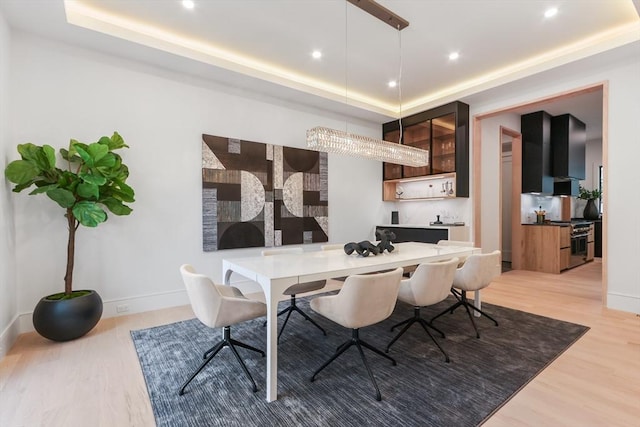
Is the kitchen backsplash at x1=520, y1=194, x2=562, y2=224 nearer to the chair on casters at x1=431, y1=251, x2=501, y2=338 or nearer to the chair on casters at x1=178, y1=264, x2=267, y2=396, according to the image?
the chair on casters at x1=431, y1=251, x2=501, y2=338

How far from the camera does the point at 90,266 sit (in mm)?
3389

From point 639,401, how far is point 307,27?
410 cm

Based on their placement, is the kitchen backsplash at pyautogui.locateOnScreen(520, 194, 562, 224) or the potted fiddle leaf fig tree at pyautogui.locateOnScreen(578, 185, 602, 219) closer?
the kitchen backsplash at pyautogui.locateOnScreen(520, 194, 562, 224)

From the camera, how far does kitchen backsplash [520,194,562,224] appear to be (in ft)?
21.3

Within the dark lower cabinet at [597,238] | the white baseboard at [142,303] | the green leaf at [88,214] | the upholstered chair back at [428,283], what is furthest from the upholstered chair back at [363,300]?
the dark lower cabinet at [597,238]

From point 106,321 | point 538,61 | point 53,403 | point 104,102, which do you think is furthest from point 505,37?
point 106,321

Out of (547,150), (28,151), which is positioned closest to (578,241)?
(547,150)

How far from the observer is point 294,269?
230cm

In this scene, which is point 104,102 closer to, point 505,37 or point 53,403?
point 53,403

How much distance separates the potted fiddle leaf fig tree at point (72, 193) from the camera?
271 centimetres

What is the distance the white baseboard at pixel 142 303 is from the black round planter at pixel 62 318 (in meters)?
0.64

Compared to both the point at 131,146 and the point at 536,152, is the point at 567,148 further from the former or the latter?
the point at 131,146

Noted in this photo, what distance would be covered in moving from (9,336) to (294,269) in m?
2.68

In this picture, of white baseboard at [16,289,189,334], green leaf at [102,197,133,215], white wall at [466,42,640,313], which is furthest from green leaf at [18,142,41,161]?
white wall at [466,42,640,313]
